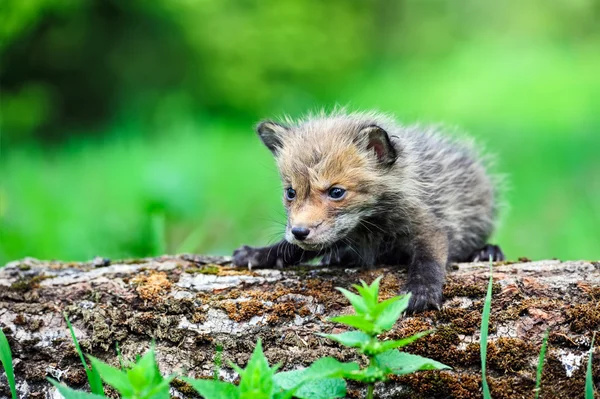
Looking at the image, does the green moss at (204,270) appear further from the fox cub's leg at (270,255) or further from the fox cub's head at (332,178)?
the fox cub's head at (332,178)

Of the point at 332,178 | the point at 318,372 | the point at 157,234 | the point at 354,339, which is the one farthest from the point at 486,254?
the point at 318,372

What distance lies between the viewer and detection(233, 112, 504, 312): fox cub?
4027 millimetres

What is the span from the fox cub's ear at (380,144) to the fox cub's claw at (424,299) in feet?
A: 2.96

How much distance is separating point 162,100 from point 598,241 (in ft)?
28.2

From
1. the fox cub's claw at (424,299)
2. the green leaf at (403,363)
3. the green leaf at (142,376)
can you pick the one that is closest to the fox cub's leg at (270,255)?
the fox cub's claw at (424,299)

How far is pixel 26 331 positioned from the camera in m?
3.71

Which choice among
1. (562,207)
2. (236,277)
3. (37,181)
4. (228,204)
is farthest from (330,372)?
(37,181)

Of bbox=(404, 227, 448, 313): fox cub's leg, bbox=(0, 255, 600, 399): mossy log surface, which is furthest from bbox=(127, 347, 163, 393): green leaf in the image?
bbox=(404, 227, 448, 313): fox cub's leg

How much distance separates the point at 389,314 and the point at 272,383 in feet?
1.57

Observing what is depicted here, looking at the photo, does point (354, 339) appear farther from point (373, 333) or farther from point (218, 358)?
point (218, 358)

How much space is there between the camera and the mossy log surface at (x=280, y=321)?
3322mm

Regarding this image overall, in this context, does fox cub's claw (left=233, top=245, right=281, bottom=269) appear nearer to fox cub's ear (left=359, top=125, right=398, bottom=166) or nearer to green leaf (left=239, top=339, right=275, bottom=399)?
fox cub's ear (left=359, top=125, right=398, bottom=166)

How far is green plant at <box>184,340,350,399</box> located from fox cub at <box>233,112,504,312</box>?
960mm

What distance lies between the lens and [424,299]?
364 centimetres
